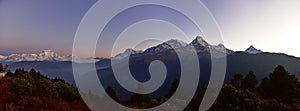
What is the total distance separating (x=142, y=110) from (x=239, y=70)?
17972cm

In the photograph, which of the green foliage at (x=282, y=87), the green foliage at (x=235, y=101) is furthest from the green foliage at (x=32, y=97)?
the green foliage at (x=282, y=87)

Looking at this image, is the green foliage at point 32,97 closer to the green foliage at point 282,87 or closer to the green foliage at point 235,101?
the green foliage at point 235,101

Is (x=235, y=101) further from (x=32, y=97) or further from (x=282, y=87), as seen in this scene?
(x=282, y=87)

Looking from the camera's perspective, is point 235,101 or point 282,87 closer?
point 235,101

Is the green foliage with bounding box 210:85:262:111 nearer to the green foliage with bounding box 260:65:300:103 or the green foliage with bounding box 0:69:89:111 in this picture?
the green foliage with bounding box 0:69:89:111

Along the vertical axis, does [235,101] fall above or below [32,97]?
below

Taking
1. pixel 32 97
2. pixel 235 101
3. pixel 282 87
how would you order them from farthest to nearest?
1. pixel 282 87
2. pixel 32 97
3. pixel 235 101

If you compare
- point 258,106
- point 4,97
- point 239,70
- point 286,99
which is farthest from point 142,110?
point 239,70

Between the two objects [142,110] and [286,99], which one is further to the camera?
[286,99]

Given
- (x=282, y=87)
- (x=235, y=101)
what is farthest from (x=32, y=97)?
(x=282, y=87)

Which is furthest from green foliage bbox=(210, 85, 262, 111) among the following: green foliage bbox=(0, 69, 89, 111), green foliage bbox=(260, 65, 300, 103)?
green foliage bbox=(260, 65, 300, 103)

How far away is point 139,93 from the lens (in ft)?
81.9

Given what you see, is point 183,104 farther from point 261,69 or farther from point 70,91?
point 261,69

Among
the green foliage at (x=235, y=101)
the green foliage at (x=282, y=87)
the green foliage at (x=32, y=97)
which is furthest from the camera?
the green foliage at (x=282, y=87)
